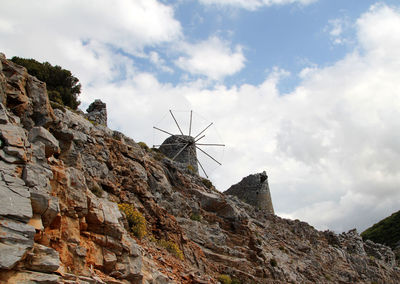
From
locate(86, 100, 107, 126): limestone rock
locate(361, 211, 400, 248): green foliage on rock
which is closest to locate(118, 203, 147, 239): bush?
locate(86, 100, 107, 126): limestone rock

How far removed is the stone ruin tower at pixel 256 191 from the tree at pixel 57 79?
21.6 metres

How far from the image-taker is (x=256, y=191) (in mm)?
43344

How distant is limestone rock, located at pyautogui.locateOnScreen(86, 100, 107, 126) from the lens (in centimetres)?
2791

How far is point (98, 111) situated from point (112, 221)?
1937 cm

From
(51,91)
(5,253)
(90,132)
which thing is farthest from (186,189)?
(5,253)

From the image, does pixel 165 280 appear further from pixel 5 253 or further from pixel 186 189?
pixel 186 189

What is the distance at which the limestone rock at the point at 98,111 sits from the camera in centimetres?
2791

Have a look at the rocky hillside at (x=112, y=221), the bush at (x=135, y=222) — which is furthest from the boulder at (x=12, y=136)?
the bush at (x=135, y=222)

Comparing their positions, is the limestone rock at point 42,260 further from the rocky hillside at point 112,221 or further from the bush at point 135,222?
the bush at point 135,222

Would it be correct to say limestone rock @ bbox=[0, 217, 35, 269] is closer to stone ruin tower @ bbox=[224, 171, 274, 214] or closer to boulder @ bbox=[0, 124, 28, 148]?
boulder @ bbox=[0, 124, 28, 148]

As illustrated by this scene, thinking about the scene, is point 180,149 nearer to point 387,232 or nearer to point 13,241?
point 13,241

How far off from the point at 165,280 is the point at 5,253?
23.6 feet

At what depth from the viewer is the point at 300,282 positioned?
25.0 metres

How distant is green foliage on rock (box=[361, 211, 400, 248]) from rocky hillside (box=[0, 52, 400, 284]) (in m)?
26.0
